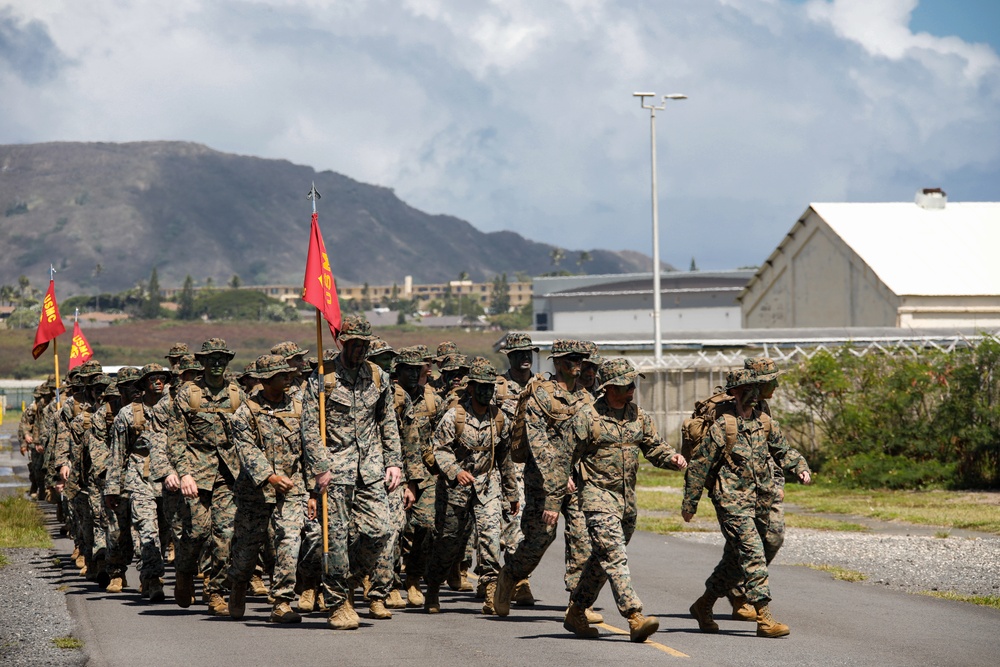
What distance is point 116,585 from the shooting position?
15.1 metres

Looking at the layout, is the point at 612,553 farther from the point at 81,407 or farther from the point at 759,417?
the point at 81,407

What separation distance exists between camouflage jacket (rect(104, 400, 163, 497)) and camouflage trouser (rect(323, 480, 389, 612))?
3.52 meters

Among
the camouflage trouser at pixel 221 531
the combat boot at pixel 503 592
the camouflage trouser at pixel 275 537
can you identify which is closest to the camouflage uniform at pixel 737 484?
the combat boot at pixel 503 592

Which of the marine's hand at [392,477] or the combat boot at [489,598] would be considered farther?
the combat boot at [489,598]

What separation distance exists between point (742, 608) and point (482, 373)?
9.92 ft

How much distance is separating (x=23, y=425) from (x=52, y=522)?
6.03 meters

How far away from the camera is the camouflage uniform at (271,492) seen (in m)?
12.3

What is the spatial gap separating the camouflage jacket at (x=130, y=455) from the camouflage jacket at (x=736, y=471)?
19.1ft

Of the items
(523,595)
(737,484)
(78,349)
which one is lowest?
(523,595)

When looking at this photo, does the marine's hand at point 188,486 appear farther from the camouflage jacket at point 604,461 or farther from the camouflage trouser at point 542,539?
the camouflage jacket at point 604,461

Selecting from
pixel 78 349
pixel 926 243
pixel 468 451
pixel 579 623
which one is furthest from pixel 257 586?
pixel 926 243

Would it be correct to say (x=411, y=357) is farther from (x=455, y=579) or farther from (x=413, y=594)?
(x=413, y=594)

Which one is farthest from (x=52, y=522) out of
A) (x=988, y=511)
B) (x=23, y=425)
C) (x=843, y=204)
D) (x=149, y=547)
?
(x=843, y=204)

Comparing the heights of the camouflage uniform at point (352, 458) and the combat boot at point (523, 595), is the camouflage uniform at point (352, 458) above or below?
above
